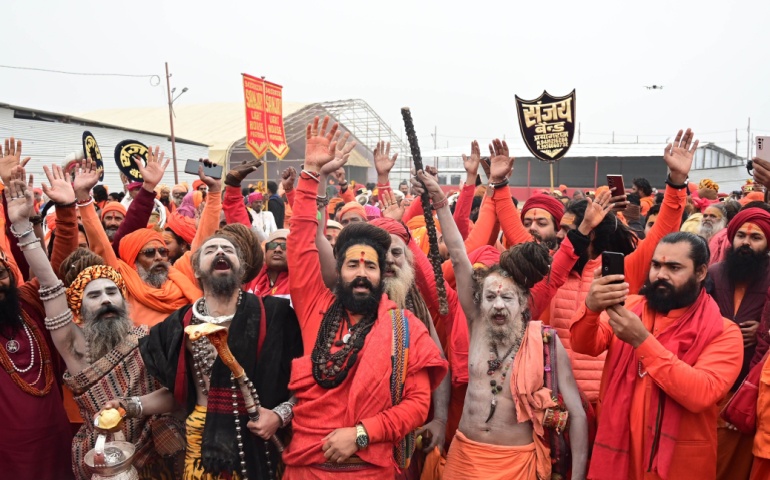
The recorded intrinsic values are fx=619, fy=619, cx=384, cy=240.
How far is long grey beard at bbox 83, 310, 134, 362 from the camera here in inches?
127

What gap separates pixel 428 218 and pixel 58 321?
6.68 ft

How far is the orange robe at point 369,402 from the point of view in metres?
2.78

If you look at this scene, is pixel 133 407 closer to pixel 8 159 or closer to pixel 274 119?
pixel 8 159

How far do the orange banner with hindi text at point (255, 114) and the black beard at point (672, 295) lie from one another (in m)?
10.6

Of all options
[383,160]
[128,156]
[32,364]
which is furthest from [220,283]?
[128,156]

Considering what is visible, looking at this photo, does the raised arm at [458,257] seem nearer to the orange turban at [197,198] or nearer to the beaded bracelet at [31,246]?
A: the beaded bracelet at [31,246]

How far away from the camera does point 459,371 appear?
11.9 ft

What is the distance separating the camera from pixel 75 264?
3.59m

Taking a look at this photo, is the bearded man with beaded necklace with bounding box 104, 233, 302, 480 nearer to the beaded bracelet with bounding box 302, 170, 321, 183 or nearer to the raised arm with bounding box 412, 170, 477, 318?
the beaded bracelet with bounding box 302, 170, 321, 183

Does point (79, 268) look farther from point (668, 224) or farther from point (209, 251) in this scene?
point (668, 224)

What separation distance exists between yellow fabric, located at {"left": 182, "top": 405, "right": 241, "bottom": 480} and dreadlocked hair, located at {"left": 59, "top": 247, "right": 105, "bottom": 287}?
3.95 feet

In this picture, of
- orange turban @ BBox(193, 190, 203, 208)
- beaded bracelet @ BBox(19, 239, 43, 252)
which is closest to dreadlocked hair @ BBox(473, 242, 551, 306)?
beaded bracelet @ BBox(19, 239, 43, 252)

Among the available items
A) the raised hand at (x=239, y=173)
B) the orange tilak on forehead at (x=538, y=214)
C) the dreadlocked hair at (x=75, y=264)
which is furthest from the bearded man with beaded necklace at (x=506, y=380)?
the dreadlocked hair at (x=75, y=264)

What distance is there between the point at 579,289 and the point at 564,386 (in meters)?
1.02
